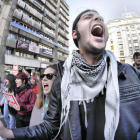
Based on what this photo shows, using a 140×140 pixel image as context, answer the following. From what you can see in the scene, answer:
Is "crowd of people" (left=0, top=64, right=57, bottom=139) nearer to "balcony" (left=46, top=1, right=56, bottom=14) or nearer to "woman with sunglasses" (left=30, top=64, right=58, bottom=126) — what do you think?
"woman with sunglasses" (left=30, top=64, right=58, bottom=126)

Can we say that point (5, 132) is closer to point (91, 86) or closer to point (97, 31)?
point (91, 86)

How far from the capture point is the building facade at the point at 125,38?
132 feet

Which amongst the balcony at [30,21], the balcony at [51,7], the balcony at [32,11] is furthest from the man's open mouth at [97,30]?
the balcony at [51,7]

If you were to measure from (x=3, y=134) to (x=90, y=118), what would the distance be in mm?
852

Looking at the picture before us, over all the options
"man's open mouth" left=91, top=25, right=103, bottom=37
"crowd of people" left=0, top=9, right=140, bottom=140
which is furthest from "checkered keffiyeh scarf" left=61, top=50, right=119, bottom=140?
"man's open mouth" left=91, top=25, right=103, bottom=37

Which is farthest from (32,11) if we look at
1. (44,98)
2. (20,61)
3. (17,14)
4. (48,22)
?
(44,98)

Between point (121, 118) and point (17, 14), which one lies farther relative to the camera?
point (17, 14)

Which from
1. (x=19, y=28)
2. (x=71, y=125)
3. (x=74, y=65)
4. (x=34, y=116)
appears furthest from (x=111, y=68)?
(x=19, y=28)

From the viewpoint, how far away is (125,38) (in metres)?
41.6

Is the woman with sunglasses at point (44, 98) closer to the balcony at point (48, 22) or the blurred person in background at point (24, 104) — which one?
the blurred person in background at point (24, 104)

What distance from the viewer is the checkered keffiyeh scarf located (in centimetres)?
89

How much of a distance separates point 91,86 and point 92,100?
143 millimetres

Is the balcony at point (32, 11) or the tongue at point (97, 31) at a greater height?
the balcony at point (32, 11)

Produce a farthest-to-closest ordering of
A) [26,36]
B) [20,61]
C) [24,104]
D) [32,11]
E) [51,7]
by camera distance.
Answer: [51,7] < [32,11] < [26,36] < [20,61] < [24,104]
